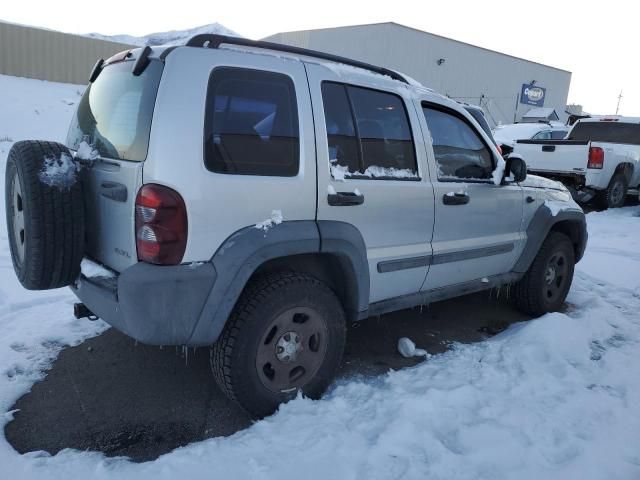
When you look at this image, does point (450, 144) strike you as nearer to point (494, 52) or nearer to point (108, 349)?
point (108, 349)

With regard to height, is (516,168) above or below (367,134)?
below

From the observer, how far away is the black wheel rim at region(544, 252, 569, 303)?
14.7 ft

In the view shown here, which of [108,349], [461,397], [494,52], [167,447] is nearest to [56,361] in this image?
[108,349]

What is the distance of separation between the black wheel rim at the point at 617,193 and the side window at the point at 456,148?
25.0ft

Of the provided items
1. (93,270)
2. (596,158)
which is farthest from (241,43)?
(596,158)

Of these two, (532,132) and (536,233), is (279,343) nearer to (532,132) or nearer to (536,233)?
(536,233)

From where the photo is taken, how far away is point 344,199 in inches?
108

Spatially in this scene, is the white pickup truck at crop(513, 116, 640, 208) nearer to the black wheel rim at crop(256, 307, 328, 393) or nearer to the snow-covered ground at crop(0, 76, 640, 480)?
the snow-covered ground at crop(0, 76, 640, 480)

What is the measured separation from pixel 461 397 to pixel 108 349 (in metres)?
2.38

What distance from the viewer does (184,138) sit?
224 cm

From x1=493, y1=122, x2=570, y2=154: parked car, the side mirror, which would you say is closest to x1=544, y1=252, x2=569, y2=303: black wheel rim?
the side mirror

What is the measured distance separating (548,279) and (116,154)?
3.78m

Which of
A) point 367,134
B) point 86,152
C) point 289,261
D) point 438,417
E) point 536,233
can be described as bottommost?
point 438,417

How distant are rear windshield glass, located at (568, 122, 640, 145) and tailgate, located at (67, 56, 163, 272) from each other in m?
11.2
